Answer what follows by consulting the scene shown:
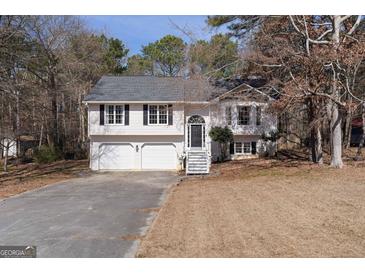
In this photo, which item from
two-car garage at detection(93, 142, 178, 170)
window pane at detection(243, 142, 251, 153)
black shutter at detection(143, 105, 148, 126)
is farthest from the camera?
window pane at detection(243, 142, 251, 153)

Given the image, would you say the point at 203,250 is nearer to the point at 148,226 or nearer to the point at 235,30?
the point at 148,226

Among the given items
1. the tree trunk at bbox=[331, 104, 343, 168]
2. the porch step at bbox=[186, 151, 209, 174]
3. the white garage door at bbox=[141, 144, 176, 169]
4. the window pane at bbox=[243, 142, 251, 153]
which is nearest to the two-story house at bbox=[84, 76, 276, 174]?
the white garage door at bbox=[141, 144, 176, 169]

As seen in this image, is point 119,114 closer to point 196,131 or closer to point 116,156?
point 116,156

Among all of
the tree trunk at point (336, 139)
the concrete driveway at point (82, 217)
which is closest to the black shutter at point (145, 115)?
the concrete driveway at point (82, 217)

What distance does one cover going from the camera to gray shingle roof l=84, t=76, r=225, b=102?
82.1 feet

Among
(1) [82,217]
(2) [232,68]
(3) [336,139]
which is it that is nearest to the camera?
(1) [82,217]

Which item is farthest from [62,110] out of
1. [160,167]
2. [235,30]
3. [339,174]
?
[339,174]

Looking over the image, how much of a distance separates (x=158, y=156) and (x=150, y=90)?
4582mm

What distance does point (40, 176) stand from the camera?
22562 millimetres

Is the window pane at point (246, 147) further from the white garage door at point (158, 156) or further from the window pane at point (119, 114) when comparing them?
the window pane at point (119, 114)

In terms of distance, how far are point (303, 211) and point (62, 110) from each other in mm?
30426

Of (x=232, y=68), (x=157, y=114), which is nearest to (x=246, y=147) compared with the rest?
(x=232, y=68)

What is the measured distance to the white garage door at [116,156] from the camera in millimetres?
25300

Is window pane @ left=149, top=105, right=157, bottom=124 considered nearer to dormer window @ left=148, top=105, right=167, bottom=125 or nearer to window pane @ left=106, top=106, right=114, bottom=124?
dormer window @ left=148, top=105, right=167, bottom=125
